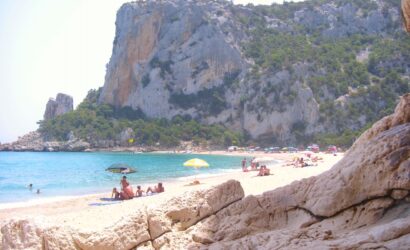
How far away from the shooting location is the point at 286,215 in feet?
16.6

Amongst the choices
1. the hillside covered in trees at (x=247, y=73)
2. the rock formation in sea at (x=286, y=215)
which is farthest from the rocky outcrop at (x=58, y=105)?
the rock formation in sea at (x=286, y=215)

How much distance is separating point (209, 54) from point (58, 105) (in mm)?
52045

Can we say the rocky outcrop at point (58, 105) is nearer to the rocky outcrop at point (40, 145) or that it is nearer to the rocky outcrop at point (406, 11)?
the rocky outcrop at point (40, 145)

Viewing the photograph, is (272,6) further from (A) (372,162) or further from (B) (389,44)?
(A) (372,162)

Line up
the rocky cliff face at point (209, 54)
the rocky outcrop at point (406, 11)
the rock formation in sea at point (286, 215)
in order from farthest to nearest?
1. the rocky cliff face at point (209, 54)
2. the rocky outcrop at point (406, 11)
3. the rock formation in sea at point (286, 215)

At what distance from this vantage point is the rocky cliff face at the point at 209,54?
85750 millimetres

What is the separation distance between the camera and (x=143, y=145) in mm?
91250

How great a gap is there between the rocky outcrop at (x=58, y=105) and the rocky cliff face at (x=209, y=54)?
24128 mm

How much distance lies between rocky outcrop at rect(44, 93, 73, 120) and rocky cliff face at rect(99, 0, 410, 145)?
79.2 ft

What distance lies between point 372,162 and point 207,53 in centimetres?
8839

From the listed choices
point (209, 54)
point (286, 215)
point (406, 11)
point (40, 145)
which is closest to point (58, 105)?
point (40, 145)

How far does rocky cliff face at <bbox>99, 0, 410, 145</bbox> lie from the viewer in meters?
85.8

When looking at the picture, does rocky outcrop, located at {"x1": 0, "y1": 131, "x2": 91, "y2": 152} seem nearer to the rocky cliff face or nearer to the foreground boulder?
the rocky cliff face

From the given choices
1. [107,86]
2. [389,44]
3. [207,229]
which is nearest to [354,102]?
[389,44]
